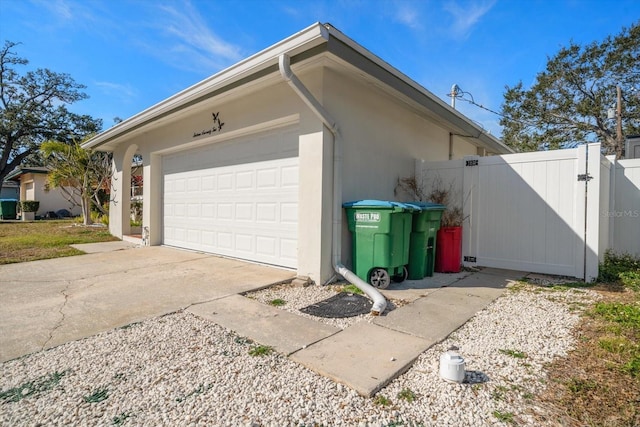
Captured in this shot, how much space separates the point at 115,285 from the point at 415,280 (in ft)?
14.9

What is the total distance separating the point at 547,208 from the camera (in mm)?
5496

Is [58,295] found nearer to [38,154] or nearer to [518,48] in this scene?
[518,48]

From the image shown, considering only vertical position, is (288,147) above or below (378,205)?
above

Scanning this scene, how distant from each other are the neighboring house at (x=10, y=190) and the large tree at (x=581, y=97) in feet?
134

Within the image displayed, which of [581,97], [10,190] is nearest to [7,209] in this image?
[10,190]

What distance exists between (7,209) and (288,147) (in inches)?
915

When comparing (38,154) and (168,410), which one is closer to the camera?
(168,410)

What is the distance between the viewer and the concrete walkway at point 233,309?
260 cm

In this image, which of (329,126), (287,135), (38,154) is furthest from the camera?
(38,154)

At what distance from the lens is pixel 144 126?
7973 millimetres

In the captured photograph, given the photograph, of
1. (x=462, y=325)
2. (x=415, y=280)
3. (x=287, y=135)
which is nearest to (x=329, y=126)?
(x=287, y=135)

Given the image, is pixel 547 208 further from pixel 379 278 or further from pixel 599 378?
pixel 599 378

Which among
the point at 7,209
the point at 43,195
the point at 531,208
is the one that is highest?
the point at 43,195

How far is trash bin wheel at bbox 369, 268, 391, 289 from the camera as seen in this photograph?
4.56m
